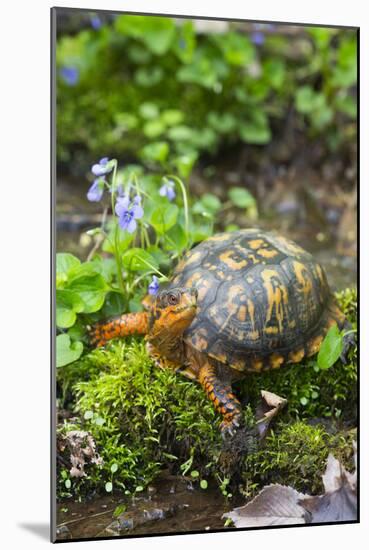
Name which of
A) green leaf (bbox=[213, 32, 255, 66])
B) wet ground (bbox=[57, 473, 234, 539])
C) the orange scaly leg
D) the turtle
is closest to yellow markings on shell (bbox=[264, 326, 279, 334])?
the turtle

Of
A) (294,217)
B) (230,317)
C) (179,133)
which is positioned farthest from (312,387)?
(179,133)

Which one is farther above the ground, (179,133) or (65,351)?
(179,133)

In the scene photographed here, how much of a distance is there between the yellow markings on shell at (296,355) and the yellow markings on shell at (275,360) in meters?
0.03

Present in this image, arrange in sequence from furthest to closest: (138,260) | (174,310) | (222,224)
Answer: (222,224) → (138,260) → (174,310)

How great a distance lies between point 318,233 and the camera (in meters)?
3.23

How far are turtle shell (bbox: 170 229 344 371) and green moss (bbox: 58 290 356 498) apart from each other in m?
0.10

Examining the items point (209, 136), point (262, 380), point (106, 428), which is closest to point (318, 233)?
point (209, 136)

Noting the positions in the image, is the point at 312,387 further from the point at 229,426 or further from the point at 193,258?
the point at 193,258

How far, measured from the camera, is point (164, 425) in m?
1.95

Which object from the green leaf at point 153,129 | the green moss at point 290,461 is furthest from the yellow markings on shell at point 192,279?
the green leaf at point 153,129

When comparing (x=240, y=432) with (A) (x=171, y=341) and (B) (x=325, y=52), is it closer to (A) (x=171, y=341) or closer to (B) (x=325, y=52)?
(A) (x=171, y=341)

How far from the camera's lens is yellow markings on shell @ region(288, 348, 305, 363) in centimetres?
204

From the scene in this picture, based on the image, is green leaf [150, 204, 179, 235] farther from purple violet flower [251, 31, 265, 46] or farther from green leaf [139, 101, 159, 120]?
purple violet flower [251, 31, 265, 46]

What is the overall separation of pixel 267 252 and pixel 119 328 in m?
0.44
